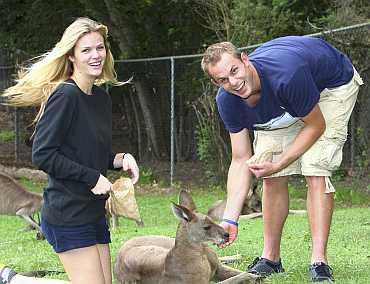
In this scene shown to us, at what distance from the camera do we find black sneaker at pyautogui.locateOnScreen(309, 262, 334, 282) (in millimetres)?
5926

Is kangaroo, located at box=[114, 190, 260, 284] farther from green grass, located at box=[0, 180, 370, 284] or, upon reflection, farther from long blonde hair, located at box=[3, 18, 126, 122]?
long blonde hair, located at box=[3, 18, 126, 122]

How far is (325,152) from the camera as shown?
6.22 meters

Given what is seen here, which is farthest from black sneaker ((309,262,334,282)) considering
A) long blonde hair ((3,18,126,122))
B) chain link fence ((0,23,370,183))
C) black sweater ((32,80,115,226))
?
chain link fence ((0,23,370,183))

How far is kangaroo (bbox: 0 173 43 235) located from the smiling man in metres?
5.65

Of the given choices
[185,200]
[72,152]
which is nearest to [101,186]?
[72,152]

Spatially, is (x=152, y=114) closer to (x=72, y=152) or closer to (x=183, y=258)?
(x=183, y=258)

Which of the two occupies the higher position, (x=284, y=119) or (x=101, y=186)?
(x=284, y=119)

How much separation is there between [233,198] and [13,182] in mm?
6786

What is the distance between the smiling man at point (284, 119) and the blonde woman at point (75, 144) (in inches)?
33.7

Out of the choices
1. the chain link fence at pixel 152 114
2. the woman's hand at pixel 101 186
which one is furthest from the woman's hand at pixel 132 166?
the chain link fence at pixel 152 114

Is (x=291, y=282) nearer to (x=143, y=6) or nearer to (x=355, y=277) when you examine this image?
(x=355, y=277)

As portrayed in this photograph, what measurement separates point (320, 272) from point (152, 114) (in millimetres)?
13388

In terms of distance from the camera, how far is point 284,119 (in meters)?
6.18

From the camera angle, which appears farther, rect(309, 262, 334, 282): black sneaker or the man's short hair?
rect(309, 262, 334, 282): black sneaker
